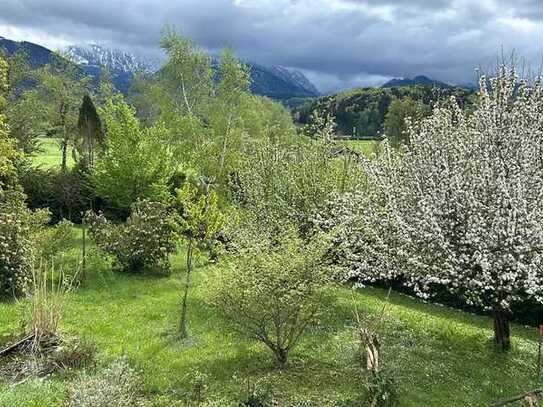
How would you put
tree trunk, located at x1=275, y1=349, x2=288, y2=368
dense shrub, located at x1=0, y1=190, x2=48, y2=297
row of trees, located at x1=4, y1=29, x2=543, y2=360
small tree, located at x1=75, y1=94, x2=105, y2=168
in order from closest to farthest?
row of trees, located at x1=4, y1=29, x2=543, y2=360 → tree trunk, located at x1=275, y1=349, x2=288, y2=368 → dense shrub, located at x1=0, y1=190, x2=48, y2=297 → small tree, located at x1=75, y1=94, x2=105, y2=168

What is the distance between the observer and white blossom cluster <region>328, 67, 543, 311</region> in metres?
13.8

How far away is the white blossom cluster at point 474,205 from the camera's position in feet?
45.1

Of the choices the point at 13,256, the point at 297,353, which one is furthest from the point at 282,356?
the point at 13,256

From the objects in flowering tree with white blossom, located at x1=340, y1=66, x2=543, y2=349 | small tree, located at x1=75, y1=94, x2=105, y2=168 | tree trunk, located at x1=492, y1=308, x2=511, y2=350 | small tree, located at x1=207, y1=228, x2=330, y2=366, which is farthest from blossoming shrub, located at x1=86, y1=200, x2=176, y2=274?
small tree, located at x1=75, y1=94, x2=105, y2=168

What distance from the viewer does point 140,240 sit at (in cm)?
2406

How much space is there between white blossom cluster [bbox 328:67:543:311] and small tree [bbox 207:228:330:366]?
1994 mm

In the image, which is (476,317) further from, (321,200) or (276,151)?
(276,151)

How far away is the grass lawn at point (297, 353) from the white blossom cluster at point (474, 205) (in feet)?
6.65

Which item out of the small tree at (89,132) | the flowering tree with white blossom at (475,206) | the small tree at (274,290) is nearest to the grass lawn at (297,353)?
the small tree at (274,290)

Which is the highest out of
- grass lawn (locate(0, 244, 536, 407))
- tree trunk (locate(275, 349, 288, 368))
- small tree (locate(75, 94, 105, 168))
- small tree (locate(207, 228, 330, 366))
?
small tree (locate(75, 94, 105, 168))

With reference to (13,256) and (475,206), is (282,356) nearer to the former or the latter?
(475,206)

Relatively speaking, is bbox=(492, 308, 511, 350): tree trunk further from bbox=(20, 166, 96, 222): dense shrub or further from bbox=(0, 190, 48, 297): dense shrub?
bbox=(20, 166, 96, 222): dense shrub

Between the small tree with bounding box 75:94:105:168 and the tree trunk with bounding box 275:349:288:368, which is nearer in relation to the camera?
the tree trunk with bounding box 275:349:288:368

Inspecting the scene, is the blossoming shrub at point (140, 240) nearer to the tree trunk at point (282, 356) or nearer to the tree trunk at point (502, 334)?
the tree trunk at point (282, 356)
